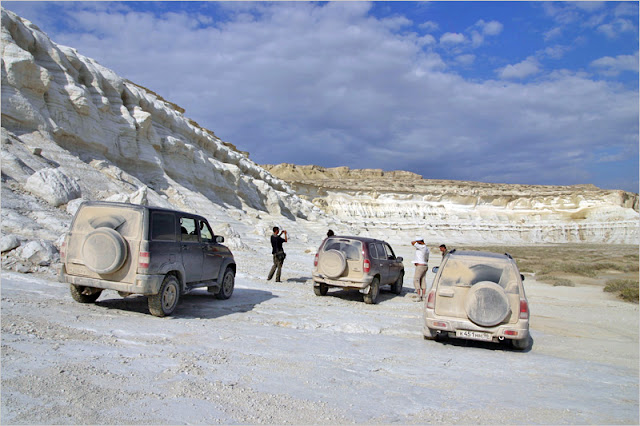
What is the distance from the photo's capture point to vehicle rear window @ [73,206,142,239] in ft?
24.9

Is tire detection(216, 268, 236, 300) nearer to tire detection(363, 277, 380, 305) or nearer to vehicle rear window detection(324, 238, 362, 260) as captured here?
vehicle rear window detection(324, 238, 362, 260)

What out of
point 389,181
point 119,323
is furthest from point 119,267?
point 389,181

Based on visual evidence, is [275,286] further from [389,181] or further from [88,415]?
[389,181]

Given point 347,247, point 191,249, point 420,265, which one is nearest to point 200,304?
point 191,249

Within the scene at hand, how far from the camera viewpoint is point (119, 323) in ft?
23.1

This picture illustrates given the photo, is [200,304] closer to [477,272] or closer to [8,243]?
[8,243]

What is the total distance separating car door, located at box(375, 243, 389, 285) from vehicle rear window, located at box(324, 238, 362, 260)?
75 centimetres

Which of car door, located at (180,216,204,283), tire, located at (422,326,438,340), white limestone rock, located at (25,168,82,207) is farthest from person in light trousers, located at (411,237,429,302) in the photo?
white limestone rock, located at (25,168,82,207)

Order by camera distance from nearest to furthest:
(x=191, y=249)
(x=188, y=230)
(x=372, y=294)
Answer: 1. (x=191, y=249)
2. (x=188, y=230)
3. (x=372, y=294)

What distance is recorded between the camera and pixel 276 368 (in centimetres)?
553

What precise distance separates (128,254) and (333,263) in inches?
211

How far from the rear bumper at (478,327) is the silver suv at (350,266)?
3918mm

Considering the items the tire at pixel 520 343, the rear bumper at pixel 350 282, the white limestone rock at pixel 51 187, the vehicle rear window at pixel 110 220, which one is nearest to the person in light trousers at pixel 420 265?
the rear bumper at pixel 350 282

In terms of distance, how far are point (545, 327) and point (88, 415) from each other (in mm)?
9526
